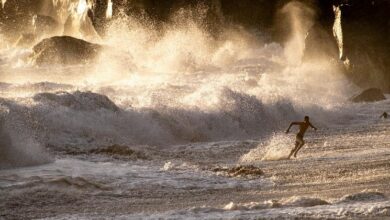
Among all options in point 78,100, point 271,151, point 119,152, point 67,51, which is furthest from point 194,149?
point 67,51

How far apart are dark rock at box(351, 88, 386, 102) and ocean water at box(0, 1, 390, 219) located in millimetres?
1045

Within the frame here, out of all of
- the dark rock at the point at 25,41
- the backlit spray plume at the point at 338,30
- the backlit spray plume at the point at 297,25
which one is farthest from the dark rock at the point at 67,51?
the backlit spray plume at the point at 338,30

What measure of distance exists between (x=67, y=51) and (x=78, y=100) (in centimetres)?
2045

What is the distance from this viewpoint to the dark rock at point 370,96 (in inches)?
1193

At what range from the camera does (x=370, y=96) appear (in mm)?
30406

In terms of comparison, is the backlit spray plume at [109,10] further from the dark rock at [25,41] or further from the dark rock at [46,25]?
the dark rock at [46,25]

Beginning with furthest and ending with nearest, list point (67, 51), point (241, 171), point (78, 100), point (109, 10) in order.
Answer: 1. point (109, 10)
2. point (67, 51)
3. point (78, 100)
4. point (241, 171)

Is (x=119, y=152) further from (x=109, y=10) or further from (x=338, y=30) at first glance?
(x=109, y=10)

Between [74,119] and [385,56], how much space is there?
1695cm

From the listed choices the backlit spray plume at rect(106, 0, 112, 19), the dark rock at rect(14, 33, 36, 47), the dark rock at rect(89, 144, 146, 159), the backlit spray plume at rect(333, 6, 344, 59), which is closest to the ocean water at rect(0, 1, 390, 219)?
the dark rock at rect(89, 144, 146, 159)

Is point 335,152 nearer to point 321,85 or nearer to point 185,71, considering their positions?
point 321,85

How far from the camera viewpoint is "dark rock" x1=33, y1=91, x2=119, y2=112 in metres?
21.0

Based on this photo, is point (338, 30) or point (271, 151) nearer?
point (271, 151)

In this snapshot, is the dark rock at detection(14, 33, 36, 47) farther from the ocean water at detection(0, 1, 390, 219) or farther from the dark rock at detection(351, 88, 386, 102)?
the dark rock at detection(351, 88, 386, 102)
